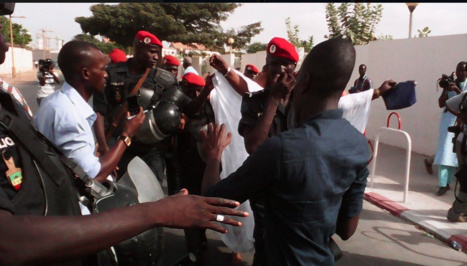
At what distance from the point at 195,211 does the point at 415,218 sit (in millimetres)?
4640

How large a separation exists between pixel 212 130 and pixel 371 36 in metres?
13.9

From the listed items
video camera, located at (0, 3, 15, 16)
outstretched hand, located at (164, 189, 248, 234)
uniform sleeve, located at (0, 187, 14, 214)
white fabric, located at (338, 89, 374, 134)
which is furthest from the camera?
white fabric, located at (338, 89, 374, 134)

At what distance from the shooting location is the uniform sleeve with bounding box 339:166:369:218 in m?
1.68

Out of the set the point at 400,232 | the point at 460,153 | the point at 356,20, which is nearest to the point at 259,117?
the point at 400,232

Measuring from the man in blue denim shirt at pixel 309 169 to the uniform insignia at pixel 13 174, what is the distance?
2.41 ft

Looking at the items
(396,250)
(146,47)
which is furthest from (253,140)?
(396,250)

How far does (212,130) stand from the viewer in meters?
1.85

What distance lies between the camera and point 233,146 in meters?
3.47

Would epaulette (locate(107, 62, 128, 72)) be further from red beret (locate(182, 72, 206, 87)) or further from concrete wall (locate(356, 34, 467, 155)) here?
concrete wall (locate(356, 34, 467, 155))

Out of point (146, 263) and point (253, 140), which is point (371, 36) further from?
point (146, 263)

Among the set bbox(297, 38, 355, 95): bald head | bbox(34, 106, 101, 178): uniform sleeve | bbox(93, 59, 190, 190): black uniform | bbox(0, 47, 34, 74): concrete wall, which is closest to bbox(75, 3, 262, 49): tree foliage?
bbox(0, 47, 34, 74): concrete wall

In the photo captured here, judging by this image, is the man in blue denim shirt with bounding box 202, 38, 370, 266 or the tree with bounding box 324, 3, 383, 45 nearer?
the man in blue denim shirt with bounding box 202, 38, 370, 266

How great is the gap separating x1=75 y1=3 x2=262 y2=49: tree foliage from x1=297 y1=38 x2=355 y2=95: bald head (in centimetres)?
2908

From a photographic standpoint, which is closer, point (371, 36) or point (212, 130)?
point (212, 130)
